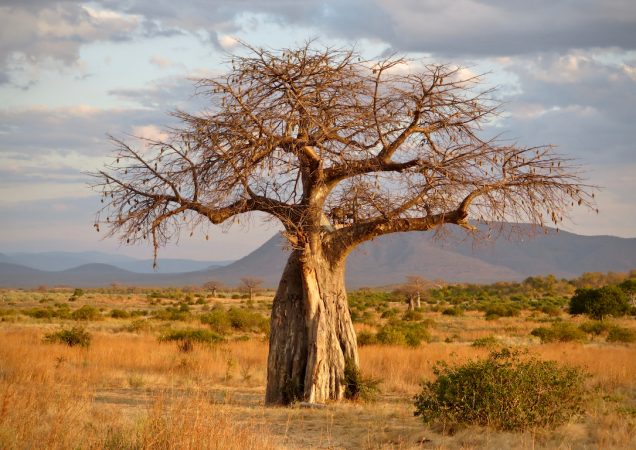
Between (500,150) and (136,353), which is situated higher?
(500,150)

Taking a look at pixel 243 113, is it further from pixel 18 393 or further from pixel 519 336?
pixel 519 336

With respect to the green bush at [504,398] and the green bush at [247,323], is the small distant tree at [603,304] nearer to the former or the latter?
the green bush at [247,323]

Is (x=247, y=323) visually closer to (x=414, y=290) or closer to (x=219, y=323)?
(x=219, y=323)

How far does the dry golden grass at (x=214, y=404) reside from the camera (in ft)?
24.9

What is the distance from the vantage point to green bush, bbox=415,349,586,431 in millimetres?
10430

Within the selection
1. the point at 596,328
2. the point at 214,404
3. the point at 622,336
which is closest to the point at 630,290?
the point at 596,328

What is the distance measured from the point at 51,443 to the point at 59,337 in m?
14.5

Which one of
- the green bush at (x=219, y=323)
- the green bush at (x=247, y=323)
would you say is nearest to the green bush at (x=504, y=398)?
the green bush at (x=219, y=323)

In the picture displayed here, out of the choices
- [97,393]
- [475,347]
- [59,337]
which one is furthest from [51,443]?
[475,347]

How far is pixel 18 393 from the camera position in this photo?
33.1 feet

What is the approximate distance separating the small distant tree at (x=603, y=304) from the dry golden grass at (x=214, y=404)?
12.7m

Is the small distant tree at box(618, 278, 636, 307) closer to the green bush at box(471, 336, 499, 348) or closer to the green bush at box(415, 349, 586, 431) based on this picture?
the green bush at box(471, 336, 499, 348)

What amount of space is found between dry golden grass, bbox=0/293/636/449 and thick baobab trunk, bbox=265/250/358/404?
53 centimetres

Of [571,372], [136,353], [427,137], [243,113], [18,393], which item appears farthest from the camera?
[136,353]
